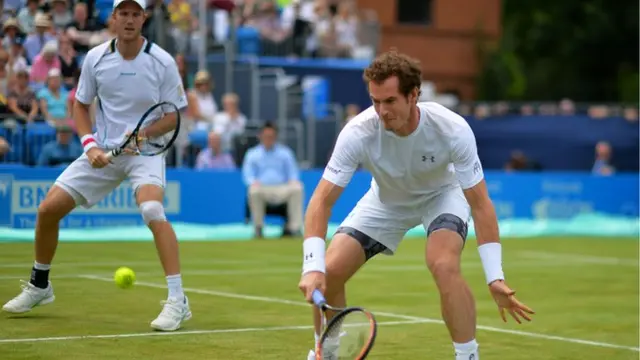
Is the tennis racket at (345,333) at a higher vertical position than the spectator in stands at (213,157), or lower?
higher

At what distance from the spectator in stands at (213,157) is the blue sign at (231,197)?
1.20 feet

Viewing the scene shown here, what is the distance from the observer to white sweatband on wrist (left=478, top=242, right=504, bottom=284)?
725cm

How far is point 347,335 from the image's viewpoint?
679 centimetres

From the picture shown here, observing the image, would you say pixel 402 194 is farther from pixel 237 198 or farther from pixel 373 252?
pixel 237 198

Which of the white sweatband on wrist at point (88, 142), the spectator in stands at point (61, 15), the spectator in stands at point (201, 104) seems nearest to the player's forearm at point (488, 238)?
the white sweatband on wrist at point (88, 142)

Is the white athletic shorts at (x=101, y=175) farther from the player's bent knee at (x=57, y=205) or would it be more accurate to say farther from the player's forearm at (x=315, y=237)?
the player's forearm at (x=315, y=237)

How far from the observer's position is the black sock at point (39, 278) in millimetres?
9969

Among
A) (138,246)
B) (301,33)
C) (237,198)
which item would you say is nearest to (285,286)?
(138,246)

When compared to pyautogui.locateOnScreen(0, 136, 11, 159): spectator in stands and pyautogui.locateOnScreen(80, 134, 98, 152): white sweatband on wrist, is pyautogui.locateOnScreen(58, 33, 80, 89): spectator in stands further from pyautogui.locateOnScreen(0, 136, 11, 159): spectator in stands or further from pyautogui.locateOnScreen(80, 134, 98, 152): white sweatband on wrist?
pyautogui.locateOnScreen(80, 134, 98, 152): white sweatband on wrist

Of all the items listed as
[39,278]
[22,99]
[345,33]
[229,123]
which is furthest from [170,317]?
[345,33]

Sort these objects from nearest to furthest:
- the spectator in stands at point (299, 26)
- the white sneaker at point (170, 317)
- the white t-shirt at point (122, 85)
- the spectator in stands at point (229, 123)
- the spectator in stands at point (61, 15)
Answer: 1. the white sneaker at point (170, 317)
2. the white t-shirt at point (122, 85)
3. the spectator in stands at point (61, 15)
4. the spectator in stands at point (229, 123)
5. the spectator in stands at point (299, 26)

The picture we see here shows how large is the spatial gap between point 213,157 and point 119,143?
11909 millimetres

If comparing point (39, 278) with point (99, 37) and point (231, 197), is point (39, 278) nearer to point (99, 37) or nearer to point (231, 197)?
point (99, 37)

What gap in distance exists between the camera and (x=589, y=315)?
11672 mm
